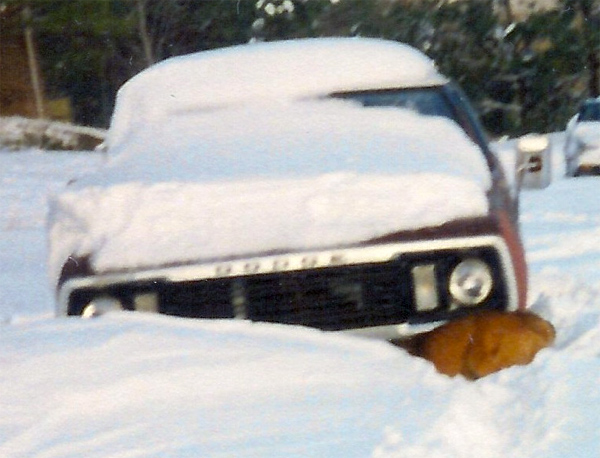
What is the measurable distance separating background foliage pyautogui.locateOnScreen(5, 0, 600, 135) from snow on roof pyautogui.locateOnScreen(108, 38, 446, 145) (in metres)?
21.0

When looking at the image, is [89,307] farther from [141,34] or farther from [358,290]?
[141,34]

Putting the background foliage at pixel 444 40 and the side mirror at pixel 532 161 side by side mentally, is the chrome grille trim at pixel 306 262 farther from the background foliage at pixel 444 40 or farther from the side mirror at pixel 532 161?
the background foliage at pixel 444 40

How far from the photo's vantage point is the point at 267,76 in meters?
4.60

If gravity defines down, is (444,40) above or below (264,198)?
below

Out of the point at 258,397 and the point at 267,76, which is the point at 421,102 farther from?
the point at 258,397

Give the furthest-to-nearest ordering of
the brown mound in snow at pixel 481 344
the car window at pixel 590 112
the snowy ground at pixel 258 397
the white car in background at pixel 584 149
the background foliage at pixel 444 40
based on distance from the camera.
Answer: the background foliage at pixel 444 40 → the car window at pixel 590 112 → the white car in background at pixel 584 149 → the brown mound in snow at pixel 481 344 → the snowy ground at pixel 258 397

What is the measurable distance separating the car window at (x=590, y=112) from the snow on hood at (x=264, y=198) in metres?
9.55

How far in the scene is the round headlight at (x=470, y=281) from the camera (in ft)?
11.0

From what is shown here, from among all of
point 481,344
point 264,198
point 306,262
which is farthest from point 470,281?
point 264,198

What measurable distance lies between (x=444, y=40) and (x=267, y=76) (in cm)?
2672

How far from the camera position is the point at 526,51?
30.4 m

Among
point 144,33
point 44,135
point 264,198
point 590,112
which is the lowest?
point 44,135

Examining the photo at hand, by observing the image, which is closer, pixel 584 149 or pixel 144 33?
pixel 584 149

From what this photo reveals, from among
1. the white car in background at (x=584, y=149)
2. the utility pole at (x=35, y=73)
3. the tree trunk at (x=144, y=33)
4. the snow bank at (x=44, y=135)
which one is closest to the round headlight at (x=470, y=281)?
the white car in background at (x=584, y=149)
